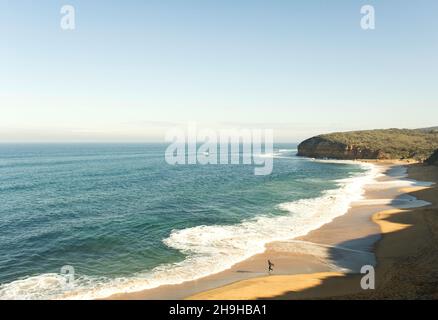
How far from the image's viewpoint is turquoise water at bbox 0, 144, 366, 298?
2397 cm

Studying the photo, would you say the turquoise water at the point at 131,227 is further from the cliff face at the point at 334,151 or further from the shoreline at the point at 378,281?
the cliff face at the point at 334,151

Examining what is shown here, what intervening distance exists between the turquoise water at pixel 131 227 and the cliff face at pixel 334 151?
65239 millimetres

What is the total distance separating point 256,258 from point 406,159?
3995 inches

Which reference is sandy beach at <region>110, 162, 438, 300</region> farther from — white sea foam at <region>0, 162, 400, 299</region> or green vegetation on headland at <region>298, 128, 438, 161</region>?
green vegetation on headland at <region>298, 128, 438, 161</region>

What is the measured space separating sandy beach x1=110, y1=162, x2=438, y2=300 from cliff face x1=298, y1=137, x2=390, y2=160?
86.3 metres

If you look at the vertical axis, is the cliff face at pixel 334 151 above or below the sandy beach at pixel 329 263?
above

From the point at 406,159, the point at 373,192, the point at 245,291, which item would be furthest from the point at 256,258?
the point at 406,159

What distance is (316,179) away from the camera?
72.0m

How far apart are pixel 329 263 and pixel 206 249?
9572 mm

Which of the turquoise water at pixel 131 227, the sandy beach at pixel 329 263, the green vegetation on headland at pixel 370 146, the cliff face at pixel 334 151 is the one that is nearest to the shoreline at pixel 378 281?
the sandy beach at pixel 329 263

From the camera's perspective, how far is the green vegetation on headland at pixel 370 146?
117125mm

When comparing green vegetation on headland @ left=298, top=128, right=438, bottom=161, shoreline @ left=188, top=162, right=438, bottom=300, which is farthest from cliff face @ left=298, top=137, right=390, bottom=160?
shoreline @ left=188, top=162, right=438, bottom=300
